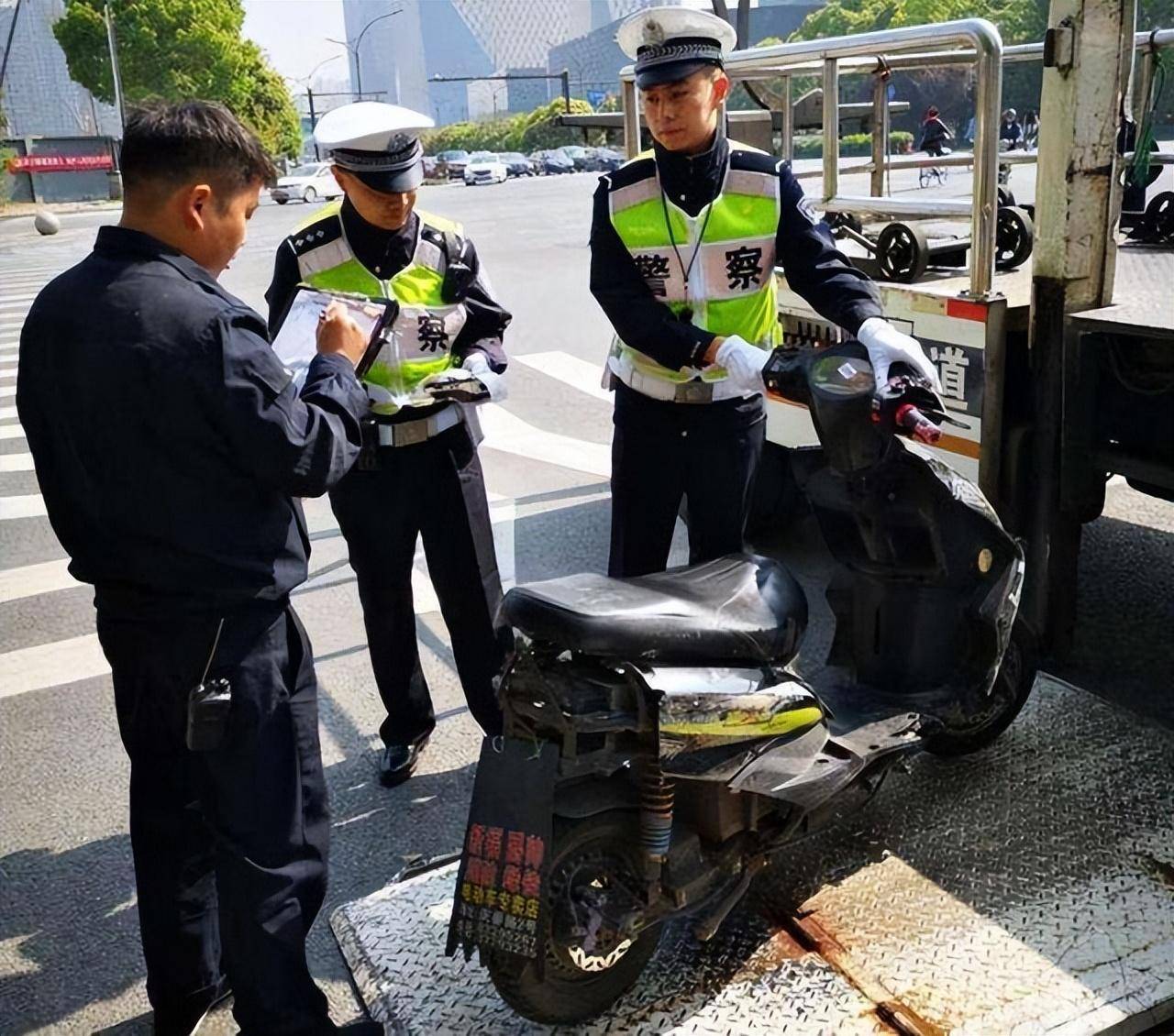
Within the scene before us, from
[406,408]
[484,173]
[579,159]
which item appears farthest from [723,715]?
[579,159]

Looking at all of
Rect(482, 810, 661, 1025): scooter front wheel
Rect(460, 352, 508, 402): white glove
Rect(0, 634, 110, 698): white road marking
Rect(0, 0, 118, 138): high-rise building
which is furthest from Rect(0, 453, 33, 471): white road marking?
Rect(0, 0, 118, 138): high-rise building

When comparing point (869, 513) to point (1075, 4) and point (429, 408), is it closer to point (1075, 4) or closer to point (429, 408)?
point (429, 408)

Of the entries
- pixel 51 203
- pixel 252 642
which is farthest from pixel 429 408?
pixel 51 203

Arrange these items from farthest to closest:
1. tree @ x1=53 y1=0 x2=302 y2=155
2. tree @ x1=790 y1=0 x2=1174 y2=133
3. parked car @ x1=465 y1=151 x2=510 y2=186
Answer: tree @ x1=53 y1=0 x2=302 y2=155, parked car @ x1=465 y1=151 x2=510 y2=186, tree @ x1=790 y1=0 x2=1174 y2=133

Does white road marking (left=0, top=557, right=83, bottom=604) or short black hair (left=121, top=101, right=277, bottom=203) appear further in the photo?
white road marking (left=0, top=557, right=83, bottom=604)

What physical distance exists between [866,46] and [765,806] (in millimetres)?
2577

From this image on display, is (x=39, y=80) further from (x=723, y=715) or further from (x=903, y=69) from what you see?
(x=723, y=715)

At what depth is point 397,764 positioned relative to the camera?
3.69 metres

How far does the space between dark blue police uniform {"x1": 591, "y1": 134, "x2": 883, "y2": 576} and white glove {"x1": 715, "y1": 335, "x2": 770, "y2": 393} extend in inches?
3.7

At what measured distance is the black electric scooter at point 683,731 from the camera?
2234 millimetres

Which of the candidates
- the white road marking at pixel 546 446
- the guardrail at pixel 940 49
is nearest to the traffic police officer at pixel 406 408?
the guardrail at pixel 940 49

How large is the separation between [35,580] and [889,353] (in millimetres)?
4530

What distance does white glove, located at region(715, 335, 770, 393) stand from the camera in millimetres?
2828

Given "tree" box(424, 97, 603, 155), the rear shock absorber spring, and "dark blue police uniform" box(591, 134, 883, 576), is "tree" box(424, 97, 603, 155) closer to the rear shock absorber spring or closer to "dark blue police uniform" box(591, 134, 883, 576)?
"dark blue police uniform" box(591, 134, 883, 576)
